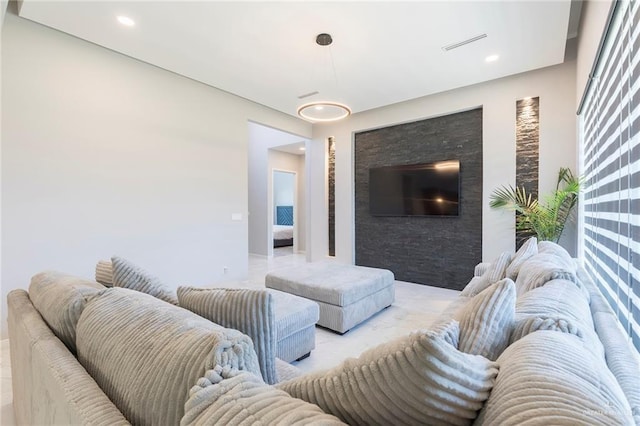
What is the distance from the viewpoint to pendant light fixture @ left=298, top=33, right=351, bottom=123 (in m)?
2.98

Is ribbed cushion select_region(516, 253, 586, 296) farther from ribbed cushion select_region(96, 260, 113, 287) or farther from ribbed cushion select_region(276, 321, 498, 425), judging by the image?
ribbed cushion select_region(96, 260, 113, 287)

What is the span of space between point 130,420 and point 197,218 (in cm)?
358

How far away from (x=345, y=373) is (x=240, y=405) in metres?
0.21

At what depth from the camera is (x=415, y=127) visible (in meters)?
4.76

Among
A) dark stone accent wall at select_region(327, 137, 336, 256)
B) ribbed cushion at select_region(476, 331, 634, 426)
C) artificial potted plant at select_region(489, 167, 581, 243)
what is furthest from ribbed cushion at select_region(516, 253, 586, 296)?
dark stone accent wall at select_region(327, 137, 336, 256)

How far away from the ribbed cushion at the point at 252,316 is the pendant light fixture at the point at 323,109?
2555mm

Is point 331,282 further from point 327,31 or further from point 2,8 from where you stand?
point 2,8

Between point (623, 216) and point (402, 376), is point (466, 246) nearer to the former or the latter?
point (623, 216)

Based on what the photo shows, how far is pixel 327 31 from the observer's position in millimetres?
2836

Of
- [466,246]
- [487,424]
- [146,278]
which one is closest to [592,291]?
[487,424]

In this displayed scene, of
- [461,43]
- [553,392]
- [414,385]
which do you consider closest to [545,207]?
[461,43]

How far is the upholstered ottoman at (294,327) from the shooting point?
2061mm

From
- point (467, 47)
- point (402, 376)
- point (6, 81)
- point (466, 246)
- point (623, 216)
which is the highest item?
point (467, 47)

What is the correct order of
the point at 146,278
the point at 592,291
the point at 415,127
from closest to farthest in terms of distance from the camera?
the point at 146,278, the point at 592,291, the point at 415,127
